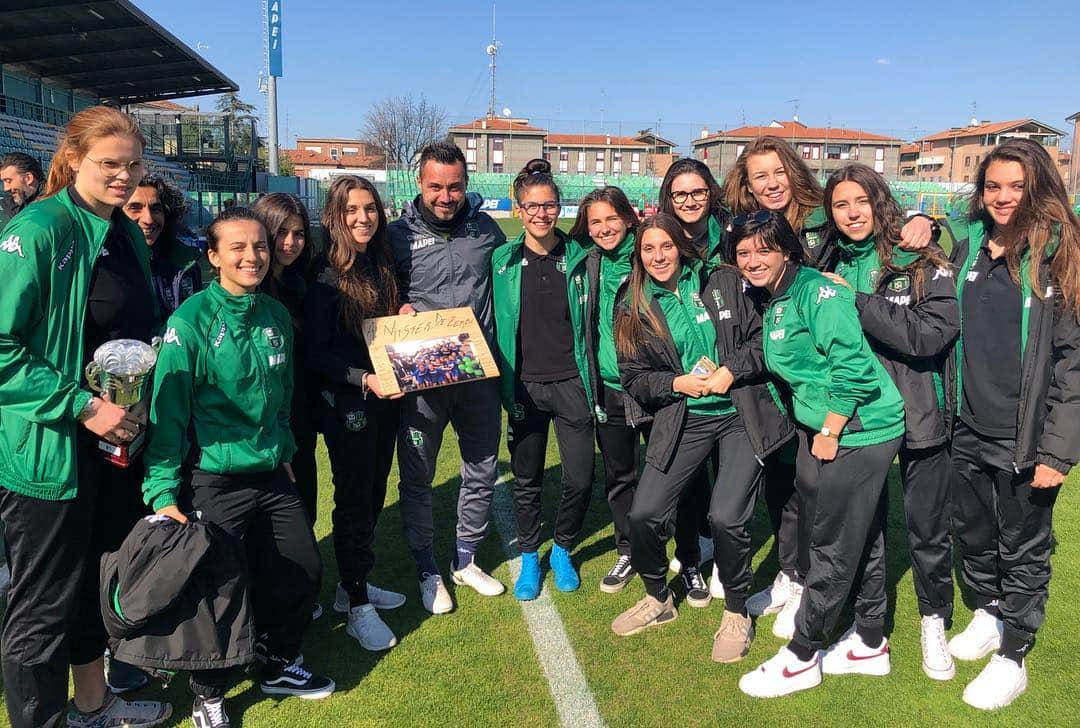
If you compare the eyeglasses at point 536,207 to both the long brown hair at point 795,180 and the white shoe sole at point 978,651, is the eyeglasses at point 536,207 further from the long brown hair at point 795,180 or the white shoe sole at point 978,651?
the white shoe sole at point 978,651

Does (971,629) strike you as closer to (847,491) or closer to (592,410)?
(847,491)

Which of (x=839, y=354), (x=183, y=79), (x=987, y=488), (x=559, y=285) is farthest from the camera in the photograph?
(x=183, y=79)

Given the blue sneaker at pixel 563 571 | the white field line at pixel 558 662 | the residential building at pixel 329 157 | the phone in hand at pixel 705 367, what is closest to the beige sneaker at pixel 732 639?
the white field line at pixel 558 662

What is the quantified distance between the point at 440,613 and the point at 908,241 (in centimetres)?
297

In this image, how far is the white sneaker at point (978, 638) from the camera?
357cm

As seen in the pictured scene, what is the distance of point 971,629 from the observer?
3.64 metres

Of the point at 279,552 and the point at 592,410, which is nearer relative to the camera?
the point at 279,552

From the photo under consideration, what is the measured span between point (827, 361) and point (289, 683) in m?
2.77

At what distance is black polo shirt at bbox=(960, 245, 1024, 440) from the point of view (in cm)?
318

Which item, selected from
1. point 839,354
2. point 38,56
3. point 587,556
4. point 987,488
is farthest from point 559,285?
point 38,56

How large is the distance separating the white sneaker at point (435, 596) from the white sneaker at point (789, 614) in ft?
5.72

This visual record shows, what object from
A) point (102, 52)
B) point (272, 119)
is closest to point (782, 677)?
point (102, 52)

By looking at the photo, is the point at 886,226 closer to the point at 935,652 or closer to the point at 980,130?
the point at 935,652

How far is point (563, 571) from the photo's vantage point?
429 cm
